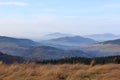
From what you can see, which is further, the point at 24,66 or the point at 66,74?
the point at 24,66

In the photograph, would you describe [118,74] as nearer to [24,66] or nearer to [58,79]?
[58,79]

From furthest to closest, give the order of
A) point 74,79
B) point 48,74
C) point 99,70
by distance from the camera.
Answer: point 99,70 → point 48,74 → point 74,79

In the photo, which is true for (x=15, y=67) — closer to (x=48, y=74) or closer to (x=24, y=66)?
(x=24, y=66)

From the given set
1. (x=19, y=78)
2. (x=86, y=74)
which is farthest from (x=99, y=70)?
(x=19, y=78)

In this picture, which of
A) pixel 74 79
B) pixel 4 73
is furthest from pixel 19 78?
pixel 74 79

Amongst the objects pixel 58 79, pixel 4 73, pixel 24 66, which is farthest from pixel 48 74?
pixel 24 66

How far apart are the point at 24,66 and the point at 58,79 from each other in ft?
9.63

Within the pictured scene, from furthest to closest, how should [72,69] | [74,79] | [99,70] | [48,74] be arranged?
1. [72,69]
2. [99,70]
3. [48,74]
4. [74,79]

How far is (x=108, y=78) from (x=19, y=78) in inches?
98.6

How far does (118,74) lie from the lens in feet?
36.0

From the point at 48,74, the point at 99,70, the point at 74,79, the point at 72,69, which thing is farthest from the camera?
the point at 72,69

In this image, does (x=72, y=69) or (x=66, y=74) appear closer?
(x=66, y=74)

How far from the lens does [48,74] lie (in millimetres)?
11336

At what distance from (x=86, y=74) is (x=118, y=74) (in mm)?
1033
